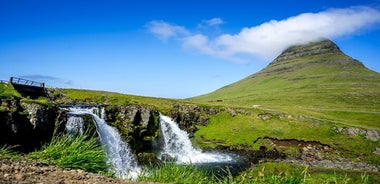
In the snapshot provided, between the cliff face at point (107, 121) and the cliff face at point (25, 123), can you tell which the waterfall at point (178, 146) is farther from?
the cliff face at point (25, 123)

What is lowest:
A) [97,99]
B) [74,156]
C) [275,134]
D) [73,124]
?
[275,134]

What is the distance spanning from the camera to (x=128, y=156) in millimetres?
55219

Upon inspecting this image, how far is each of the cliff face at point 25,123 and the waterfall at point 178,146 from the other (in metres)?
24.1

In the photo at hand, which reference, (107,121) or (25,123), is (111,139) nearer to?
(107,121)

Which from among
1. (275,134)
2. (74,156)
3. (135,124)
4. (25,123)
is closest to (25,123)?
(25,123)

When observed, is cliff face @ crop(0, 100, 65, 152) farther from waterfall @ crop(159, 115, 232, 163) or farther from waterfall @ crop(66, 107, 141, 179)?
waterfall @ crop(159, 115, 232, 163)

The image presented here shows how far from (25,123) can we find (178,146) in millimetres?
33802

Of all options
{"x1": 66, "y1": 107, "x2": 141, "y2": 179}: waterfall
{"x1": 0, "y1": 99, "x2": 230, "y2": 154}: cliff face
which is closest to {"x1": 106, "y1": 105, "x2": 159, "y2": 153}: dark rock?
{"x1": 0, "y1": 99, "x2": 230, "y2": 154}: cliff face

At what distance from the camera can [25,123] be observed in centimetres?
4119

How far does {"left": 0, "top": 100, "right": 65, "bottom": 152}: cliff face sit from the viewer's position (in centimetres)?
3812

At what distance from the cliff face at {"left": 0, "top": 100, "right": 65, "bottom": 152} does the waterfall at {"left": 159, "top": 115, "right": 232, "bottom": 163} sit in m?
24.1

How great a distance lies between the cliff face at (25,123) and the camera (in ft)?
125

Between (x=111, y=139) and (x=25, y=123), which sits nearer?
(x=25, y=123)

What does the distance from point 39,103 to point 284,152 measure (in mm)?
47037
